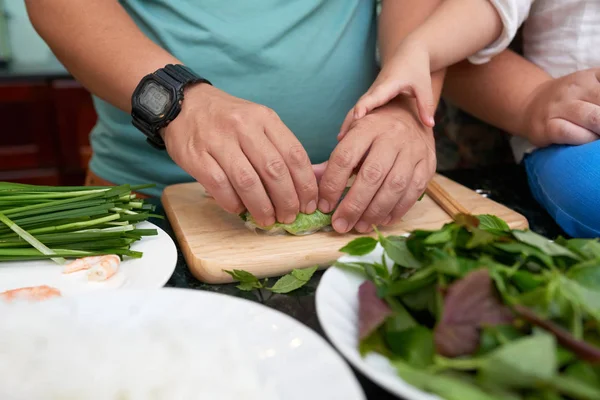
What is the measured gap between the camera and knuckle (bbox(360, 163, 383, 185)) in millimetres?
1131

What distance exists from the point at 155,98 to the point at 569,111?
98cm

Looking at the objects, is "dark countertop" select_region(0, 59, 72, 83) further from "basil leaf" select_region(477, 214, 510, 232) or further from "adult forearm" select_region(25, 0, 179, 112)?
"basil leaf" select_region(477, 214, 510, 232)

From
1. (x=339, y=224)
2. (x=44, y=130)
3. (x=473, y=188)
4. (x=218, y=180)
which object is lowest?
(x=44, y=130)

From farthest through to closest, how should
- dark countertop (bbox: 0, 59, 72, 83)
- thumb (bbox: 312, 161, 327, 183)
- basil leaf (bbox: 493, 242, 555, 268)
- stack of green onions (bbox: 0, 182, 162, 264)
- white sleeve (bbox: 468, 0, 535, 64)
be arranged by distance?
dark countertop (bbox: 0, 59, 72, 83)
white sleeve (bbox: 468, 0, 535, 64)
thumb (bbox: 312, 161, 327, 183)
stack of green onions (bbox: 0, 182, 162, 264)
basil leaf (bbox: 493, 242, 555, 268)

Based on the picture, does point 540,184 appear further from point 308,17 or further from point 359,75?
point 308,17

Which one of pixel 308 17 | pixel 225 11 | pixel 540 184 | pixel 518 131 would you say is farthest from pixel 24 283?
pixel 518 131

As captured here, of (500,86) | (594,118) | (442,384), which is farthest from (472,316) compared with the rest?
(500,86)

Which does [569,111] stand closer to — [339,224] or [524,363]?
[339,224]

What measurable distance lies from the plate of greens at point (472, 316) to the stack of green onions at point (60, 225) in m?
0.44

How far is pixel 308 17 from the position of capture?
1551mm

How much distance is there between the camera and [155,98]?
1.14m

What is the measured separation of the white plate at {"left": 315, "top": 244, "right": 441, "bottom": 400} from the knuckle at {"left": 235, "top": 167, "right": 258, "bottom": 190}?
298 millimetres

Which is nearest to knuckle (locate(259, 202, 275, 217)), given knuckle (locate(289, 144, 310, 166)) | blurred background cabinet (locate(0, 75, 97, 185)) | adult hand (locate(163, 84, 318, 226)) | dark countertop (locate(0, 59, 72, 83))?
adult hand (locate(163, 84, 318, 226))

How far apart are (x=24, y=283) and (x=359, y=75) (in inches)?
44.0
